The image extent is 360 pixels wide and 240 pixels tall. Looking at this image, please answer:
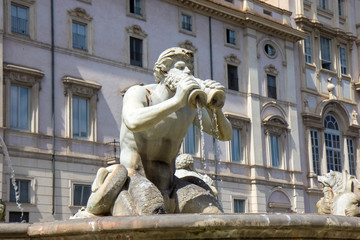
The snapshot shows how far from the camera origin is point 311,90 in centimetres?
3538

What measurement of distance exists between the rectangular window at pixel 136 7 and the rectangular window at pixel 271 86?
7.76m

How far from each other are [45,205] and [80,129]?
313 centimetres

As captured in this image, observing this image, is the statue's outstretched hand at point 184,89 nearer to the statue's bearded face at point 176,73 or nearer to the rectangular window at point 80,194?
the statue's bearded face at point 176,73

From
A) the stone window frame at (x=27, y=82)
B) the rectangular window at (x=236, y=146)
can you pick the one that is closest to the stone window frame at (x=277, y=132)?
the rectangular window at (x=236, y=146)

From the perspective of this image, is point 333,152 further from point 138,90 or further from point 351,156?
point 138,90

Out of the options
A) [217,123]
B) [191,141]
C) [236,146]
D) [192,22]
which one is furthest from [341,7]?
[217,123]

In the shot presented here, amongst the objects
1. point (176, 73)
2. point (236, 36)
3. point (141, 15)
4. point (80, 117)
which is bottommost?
point (176, 73)

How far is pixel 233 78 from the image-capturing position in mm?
31531

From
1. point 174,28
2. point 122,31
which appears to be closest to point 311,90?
point 174,28

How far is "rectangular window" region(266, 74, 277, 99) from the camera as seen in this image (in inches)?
1300

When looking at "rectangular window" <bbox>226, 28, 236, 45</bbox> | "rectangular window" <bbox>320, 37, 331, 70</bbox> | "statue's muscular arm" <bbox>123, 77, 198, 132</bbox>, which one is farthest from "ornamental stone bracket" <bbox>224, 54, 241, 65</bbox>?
"statue's muscular arm" <bbox>123, 77, 198, 132</bbox>

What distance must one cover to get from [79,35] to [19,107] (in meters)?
3.82

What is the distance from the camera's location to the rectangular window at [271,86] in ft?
108

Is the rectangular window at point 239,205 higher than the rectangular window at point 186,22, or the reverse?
the rectangular window at point 186,22
